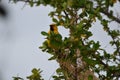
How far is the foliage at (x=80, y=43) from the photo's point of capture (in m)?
2.18

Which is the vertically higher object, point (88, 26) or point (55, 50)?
point (88, 26)

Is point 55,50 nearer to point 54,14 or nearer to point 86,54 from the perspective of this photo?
point 86,54

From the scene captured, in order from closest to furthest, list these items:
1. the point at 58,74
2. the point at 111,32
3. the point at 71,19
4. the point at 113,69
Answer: the point at 71,19 → the point at 58,74 → the point at 113,69 → the point at 111,32

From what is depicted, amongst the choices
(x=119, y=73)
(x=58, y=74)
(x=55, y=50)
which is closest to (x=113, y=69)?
(x=119, y=73)

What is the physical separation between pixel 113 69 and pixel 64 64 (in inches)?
38.9

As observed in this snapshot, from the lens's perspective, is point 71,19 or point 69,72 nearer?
point 69,72

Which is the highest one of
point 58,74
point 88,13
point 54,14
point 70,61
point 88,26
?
point 54,14

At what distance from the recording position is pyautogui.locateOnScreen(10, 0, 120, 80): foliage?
7.16ft

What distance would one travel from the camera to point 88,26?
2.71 meters

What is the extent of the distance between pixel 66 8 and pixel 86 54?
26.4 inches

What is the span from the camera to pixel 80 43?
2.23 m

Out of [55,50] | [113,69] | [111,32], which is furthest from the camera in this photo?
[111,32]

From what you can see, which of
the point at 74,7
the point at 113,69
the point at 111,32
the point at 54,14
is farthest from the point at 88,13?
the point at 111,32

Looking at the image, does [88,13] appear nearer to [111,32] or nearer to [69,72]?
[69,72]
